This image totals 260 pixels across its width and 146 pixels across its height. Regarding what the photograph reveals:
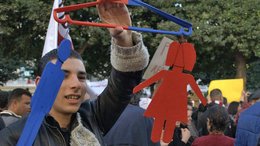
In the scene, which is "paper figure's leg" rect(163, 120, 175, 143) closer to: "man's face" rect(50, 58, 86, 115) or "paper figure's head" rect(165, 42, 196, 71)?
"paper figure's head" rect(165, 42, 196, 71)

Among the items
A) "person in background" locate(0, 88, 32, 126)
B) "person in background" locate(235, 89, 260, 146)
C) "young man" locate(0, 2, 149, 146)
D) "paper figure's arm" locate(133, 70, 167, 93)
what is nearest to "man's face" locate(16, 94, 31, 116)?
"person in background" locate(0, 88, 32, 126)

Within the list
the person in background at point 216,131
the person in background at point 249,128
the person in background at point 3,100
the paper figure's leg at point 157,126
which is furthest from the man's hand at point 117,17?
the person in background at point 3,100

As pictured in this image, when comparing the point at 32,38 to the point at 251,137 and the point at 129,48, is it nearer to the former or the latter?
the point at 251,137

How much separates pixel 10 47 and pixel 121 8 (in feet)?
43.4

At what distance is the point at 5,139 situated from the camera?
1.75m

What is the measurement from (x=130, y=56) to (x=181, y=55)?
8.5 inches

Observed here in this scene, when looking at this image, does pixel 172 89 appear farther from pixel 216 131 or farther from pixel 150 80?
pixel 216 131

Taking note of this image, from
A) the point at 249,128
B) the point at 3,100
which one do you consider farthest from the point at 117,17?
the point at 3,100

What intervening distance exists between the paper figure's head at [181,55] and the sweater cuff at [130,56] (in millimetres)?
137

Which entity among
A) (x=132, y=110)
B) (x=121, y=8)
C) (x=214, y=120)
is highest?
(x=121, y=8)

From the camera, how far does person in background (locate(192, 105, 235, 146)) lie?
4027mm

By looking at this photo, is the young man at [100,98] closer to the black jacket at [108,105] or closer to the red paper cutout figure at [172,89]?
the black jacket at [108,105]

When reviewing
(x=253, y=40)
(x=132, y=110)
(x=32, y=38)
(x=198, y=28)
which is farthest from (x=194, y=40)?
(x=132, y=110)

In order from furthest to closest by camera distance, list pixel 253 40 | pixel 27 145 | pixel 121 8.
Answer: pixel 253 40
pixel 121 8
pixel 27 145
